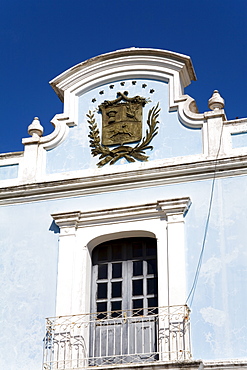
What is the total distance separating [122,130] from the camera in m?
14.4

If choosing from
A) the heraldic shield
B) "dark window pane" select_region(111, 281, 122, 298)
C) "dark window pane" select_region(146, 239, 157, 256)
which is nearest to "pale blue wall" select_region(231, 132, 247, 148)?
the heraldic shield

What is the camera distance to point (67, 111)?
15039mm

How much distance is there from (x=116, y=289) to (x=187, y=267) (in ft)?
4.51

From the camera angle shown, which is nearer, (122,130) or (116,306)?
(116,306)

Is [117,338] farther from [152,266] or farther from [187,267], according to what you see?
[187,267]

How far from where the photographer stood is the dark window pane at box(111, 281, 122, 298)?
1326 centimetres

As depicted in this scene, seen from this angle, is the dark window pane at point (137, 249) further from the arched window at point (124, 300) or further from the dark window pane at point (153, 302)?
the dark window pane at point (153, 302)

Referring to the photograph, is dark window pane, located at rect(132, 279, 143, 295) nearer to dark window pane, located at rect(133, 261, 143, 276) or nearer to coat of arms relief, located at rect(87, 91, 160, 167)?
dark window pane, located at rect(133, 261, 143, 276)

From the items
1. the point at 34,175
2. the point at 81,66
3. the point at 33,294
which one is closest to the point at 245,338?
the point at 33,294

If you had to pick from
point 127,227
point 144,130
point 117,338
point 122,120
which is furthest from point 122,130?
point 117,338

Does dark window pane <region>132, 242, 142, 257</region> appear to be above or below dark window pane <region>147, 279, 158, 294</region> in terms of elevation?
above

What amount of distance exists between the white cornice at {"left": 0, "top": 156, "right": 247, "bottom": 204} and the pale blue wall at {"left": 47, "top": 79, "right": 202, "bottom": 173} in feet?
1.35

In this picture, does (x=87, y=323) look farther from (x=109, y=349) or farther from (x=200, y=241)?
(x=200, y=241)

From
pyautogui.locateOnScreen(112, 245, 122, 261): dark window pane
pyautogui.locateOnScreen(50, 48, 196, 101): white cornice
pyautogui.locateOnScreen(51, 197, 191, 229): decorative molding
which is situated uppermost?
pyautogui.locateOnScreen(50, 48, 196, 101): white cornice
